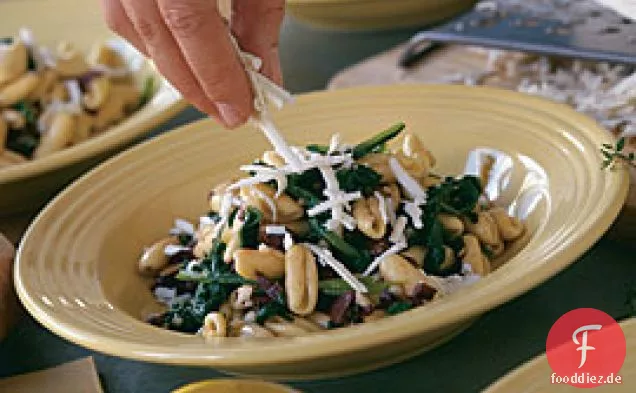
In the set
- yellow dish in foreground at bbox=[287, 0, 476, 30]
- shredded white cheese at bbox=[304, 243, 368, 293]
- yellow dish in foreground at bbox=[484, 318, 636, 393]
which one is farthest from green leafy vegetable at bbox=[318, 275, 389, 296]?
yellow dish in foreground at bbox=[287, 0, 476, 30]

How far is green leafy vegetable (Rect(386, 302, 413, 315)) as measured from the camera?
0.95 m

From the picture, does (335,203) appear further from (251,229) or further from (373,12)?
(373,12)

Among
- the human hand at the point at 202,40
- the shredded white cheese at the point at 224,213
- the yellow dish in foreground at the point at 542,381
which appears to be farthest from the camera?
the shredded white cheese at the point at 224,213

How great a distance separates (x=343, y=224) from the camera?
102 cm

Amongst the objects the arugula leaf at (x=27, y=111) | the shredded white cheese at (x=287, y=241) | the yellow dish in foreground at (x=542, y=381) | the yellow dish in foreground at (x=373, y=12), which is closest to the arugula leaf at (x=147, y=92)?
the arugula leaf at (x=27, y=111)

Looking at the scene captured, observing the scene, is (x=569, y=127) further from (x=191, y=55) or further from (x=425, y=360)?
(x=191, y=55)

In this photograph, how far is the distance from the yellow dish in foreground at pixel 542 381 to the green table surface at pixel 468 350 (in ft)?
0.62

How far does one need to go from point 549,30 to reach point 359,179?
57 cm

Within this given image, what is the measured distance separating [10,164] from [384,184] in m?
0.69

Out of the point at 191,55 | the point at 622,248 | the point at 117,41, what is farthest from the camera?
the point at 117,41

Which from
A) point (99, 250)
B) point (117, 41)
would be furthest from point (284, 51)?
point (99, 250)

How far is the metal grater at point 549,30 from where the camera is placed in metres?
1.38

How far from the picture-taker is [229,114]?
3.19ft

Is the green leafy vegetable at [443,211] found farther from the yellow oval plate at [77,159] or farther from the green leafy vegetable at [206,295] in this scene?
the yellow oval plate at [77,159]
